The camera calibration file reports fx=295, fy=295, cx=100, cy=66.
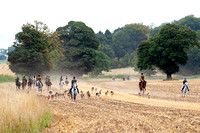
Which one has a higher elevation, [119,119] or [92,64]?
[92,64]

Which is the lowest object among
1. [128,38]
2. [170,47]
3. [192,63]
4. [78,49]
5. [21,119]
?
[21,119]

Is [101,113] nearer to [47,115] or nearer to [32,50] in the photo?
[47,115]

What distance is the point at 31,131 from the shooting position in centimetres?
1224

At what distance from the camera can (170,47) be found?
54.2 metres

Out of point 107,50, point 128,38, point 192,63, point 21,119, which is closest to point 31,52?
point 21,119

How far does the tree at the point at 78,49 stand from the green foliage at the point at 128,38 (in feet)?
198

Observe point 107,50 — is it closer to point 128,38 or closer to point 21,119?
point 128,38

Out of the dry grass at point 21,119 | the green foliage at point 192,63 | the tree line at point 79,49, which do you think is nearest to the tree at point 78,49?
the tree line at point 79,49

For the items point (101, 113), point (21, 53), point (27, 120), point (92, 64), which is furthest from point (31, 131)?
point (92, 64)

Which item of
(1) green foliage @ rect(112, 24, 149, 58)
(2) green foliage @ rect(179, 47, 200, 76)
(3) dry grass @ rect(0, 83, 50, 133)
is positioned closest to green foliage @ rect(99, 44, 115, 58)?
(1) green foliage @ rect(112, 24, 149, 58)

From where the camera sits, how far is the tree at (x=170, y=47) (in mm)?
53344

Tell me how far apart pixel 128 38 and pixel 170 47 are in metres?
78.8

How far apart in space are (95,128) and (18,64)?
40.0 metres

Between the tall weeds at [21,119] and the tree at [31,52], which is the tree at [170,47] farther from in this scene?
the tall weeds at [21,119]
